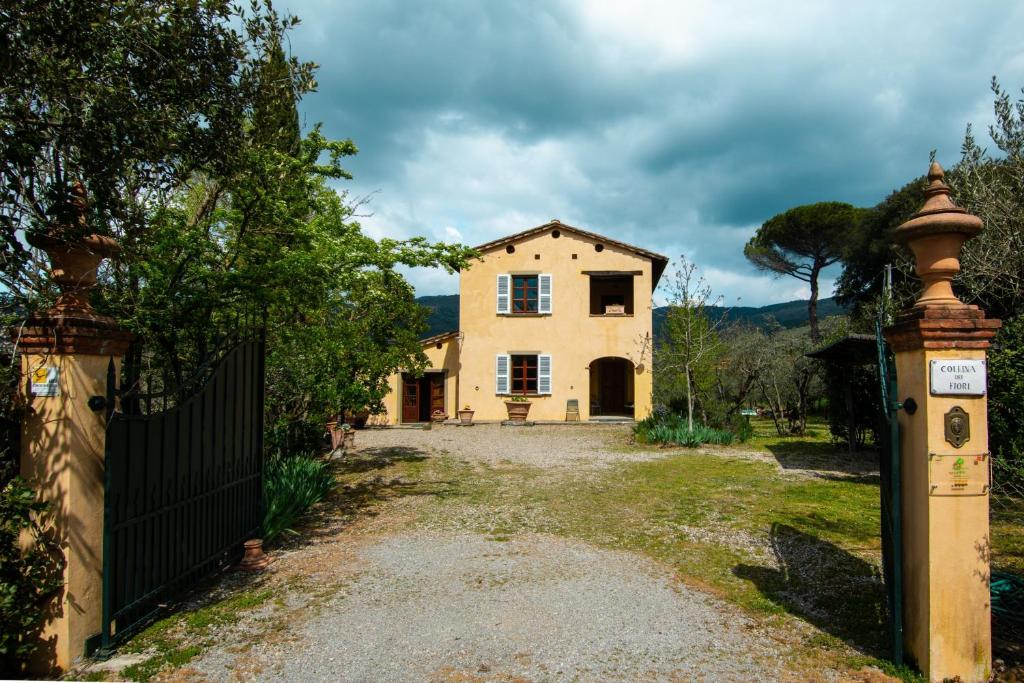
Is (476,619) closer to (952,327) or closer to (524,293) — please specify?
(952,327)

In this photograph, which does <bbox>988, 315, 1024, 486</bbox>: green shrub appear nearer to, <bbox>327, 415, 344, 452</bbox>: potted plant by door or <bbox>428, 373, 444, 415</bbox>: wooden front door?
<bbox>327, 415, 344, 452</bbox>: potted plant by door

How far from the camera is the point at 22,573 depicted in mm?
3354

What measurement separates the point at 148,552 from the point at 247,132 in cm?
324

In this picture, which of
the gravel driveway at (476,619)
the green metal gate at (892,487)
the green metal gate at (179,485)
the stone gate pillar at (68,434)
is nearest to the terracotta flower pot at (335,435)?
the gravel driveway at (476,619)

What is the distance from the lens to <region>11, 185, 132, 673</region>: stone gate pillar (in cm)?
349

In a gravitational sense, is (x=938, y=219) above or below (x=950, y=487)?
above

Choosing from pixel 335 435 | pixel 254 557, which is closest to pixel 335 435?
pixel 335 435

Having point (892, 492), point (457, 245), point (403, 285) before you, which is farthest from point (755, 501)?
point (403, 285)

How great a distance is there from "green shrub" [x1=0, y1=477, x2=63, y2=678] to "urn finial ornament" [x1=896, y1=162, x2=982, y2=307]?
533cm

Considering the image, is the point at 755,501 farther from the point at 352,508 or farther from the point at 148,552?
the point at 148,552

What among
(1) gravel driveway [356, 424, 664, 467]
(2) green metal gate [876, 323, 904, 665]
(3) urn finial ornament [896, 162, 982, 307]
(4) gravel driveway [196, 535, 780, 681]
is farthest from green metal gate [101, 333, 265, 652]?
(1) gravel driveway [356, 424, 664, 467]

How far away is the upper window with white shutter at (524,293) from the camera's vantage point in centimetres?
2198

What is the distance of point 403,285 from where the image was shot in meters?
13.8

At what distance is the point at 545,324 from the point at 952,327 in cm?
1863
